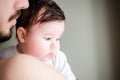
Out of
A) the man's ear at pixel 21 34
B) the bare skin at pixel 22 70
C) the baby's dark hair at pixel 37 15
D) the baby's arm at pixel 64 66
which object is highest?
the baby's dark hair at pixel 37 15

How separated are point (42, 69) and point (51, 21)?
15 centimetres

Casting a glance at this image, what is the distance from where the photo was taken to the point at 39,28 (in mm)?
597

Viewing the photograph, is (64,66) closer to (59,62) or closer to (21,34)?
(59,62)

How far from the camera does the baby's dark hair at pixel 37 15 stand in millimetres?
596

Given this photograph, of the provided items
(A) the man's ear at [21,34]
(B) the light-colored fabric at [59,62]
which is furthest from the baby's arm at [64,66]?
(A) the man's ear at [21,34]

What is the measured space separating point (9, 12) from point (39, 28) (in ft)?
0.31

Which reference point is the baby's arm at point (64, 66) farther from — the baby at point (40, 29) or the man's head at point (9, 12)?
the man's head at point (9, 12)

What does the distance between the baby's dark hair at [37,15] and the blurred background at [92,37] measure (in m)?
0.12

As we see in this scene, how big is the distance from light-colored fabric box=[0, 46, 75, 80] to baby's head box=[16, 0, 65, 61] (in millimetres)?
42

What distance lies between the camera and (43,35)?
60 centimetres

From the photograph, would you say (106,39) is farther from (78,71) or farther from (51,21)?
(51,21)

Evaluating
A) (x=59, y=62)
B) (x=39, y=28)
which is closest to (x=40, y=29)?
(x=39, y=28)

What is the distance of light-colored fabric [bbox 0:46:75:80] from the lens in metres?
0.65

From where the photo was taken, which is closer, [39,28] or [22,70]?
[22,70]
